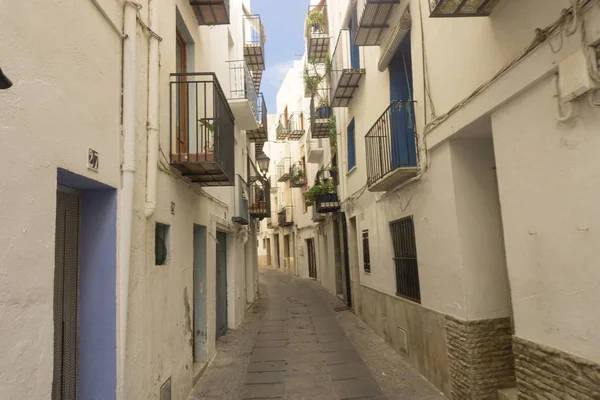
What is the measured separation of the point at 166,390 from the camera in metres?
4.66

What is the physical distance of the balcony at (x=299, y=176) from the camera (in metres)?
22.4

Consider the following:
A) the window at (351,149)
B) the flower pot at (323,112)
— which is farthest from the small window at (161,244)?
the flower pot at (323,112)

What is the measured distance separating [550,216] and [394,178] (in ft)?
11.0

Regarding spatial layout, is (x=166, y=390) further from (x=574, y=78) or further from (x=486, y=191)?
(x=574, y=78)

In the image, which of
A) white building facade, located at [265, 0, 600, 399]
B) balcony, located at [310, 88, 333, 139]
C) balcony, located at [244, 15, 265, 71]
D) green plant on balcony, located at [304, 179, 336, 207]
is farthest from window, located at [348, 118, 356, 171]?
balcony, located at [244, 15, 265, 71]

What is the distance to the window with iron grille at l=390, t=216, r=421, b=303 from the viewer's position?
669 cm

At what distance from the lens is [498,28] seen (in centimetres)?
397

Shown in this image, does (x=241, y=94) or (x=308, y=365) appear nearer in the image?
(x=308, y=365)

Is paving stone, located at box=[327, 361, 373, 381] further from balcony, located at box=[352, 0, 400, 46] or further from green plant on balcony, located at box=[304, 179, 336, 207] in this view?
green plant on balcony, located at box=[304, 179, 336, 207]

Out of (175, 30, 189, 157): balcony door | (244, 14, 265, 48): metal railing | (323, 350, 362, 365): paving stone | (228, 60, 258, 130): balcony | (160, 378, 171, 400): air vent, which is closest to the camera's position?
(160, 378, 171, 400): air vent

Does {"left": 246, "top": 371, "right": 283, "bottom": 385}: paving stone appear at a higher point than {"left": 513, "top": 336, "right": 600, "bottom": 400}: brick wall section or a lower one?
lower

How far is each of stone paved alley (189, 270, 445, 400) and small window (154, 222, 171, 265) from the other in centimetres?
215

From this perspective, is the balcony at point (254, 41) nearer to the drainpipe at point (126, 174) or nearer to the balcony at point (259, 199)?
the balcony at point (259, 199)

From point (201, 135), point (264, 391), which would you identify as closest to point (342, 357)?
point (264, 391)
